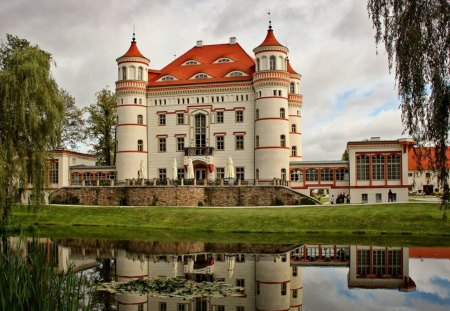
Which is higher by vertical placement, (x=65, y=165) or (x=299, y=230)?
(x=65, y=165)

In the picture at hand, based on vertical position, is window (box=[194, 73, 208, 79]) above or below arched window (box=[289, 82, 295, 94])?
above

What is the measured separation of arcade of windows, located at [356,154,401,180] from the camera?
44.5 meters

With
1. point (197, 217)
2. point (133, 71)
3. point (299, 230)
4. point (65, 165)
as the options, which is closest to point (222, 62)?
point (133, 71)

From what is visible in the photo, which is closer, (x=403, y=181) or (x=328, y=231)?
(x=328, y=231)

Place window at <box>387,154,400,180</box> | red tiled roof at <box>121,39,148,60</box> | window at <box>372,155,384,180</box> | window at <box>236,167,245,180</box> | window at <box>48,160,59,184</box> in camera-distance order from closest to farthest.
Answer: window at <box>387,154,400,180</box> → window at <box>372,155,384,180</box> → window at <box>236,167,245,180</box> → window at <box>48,160,59,184</box> → red tiled roof at <box>121,39,148,60</box>

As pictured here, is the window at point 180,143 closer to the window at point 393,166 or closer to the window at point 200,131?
the window at point 200,131

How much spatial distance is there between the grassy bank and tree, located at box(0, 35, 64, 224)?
2.23 meters

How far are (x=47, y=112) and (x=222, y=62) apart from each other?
2860 cm

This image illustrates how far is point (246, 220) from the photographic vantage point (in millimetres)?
33438

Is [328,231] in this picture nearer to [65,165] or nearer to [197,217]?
[197,217]

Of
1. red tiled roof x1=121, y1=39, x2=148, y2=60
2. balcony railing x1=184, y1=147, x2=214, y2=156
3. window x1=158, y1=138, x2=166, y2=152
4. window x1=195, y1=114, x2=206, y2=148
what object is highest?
red tiled roof x1=121, y1=39, x2=148, y2=60

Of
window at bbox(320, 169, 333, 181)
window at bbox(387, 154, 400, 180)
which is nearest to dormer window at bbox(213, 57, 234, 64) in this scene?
window at bbox(320, 169, 333, 181)

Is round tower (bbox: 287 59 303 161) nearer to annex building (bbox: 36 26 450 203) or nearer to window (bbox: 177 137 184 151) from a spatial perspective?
annex building (bbox: 36 26 450 203)

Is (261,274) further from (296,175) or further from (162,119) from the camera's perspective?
(162,119)
